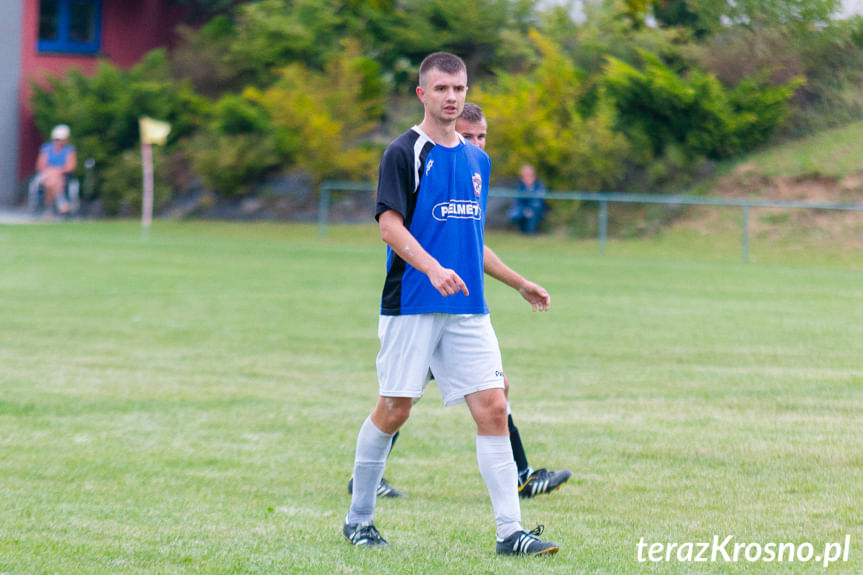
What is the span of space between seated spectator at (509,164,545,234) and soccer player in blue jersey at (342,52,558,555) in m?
23.2

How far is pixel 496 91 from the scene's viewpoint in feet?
102

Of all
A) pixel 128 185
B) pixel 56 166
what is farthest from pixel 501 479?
pixel 128 185

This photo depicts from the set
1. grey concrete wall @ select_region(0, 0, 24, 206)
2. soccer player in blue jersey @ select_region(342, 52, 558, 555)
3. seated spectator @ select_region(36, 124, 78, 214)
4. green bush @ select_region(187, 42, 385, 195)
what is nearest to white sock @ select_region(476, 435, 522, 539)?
soccer player in blue jersey @ select_region(342, 52, 558, 555)

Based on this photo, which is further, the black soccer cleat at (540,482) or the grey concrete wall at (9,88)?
the grey concrete wall at (9,88)

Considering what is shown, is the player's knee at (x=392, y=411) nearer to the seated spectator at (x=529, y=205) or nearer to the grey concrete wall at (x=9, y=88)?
the seated spectator at (x=529, y=205)

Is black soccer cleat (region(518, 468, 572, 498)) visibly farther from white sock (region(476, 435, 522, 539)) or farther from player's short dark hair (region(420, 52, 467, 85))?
player's short dark hair (region(420, 52, 467, 85))

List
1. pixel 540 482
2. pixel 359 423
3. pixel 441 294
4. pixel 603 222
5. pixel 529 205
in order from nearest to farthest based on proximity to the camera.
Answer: pixel 441 294 < pixel 540 482 < pixel 359 423 < pixel 603 222 < pixel 529 205

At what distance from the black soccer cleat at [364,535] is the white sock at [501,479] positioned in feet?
1.65

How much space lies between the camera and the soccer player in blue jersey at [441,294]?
4.78m

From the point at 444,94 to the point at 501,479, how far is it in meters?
1.58

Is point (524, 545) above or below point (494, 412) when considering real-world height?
below

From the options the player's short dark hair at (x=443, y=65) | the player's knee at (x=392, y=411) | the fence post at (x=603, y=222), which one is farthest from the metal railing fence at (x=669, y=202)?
the player's knee at (x=392, y=411)

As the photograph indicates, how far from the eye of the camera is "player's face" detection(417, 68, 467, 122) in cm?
480

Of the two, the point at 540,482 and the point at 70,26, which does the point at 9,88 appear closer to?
the point at 70,26
